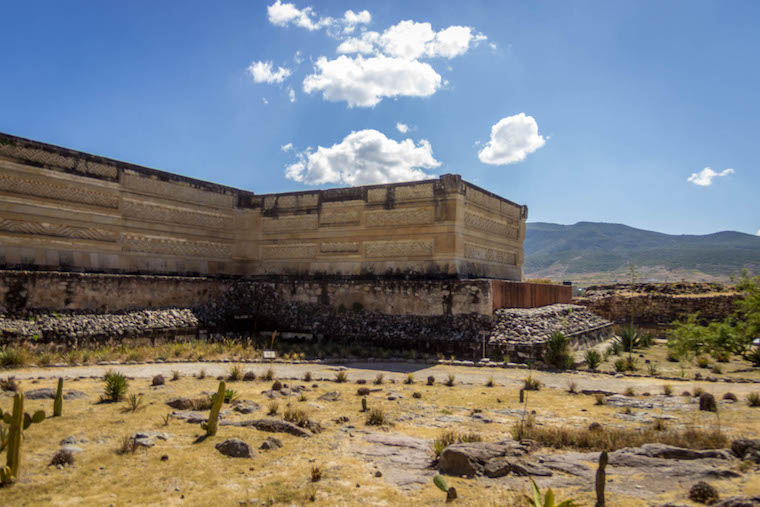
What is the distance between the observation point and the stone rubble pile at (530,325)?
13.6 meters

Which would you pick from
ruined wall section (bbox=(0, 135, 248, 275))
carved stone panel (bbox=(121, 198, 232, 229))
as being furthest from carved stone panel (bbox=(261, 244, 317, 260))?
carved stone panel (bbox=(121, 198, 232, 229))

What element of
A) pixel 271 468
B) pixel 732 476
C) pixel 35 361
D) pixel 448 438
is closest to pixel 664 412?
pixel 732 476

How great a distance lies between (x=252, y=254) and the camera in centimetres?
1866

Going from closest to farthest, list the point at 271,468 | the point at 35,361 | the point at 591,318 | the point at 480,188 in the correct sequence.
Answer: the point at 271,468, the point at 35,361, the point at 480,188, the point at 591,318

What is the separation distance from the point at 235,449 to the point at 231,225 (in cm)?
1379

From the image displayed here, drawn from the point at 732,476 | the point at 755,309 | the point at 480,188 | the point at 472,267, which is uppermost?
the point at 480,188

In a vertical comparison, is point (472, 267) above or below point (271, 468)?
above

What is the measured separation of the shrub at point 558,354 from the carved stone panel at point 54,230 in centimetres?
1317

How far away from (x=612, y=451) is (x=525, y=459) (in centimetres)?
108

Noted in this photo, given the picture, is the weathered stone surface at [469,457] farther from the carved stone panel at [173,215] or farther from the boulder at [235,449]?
the carved stone panel at [173,215]

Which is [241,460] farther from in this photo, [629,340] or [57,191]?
[629,340]

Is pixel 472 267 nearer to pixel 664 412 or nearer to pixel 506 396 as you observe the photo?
pixel 506 396

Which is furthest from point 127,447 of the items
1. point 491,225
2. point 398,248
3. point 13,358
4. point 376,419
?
point 491,225

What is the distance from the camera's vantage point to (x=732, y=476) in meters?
4.59
